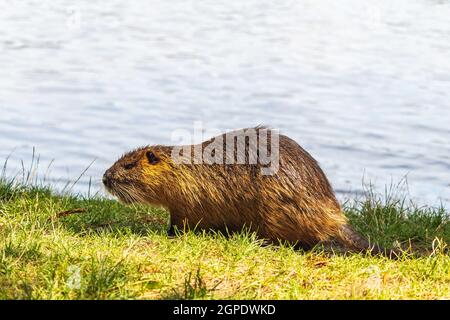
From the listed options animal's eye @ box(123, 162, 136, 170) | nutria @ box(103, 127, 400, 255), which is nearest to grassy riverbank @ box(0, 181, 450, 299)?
nutria @ box(103, 127, 400, 255)

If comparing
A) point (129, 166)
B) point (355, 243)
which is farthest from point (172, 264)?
point (129, 166)

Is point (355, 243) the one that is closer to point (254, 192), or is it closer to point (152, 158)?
point (254, 192)

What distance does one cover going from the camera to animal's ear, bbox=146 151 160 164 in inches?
243

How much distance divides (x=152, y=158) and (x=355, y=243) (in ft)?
4.91

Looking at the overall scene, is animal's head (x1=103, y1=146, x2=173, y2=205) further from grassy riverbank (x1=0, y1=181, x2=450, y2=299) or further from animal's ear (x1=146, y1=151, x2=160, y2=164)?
grassy riverbank (x1=0, y1=181, x2=450, y2=299)

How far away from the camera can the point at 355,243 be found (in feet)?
18.9

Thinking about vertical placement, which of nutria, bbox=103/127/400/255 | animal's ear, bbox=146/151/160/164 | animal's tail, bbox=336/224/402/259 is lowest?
animal's tail, bbox=336/224/402/259

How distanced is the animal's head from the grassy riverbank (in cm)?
20

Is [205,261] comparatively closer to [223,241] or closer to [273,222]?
[223,241]

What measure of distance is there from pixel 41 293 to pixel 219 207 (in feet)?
6.46

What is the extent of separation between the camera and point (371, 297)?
4.34 metres

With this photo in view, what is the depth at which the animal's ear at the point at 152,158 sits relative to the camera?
618 cm

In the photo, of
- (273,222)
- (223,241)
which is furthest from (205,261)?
(273,222)

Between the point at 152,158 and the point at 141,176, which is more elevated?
the point at 152,158
